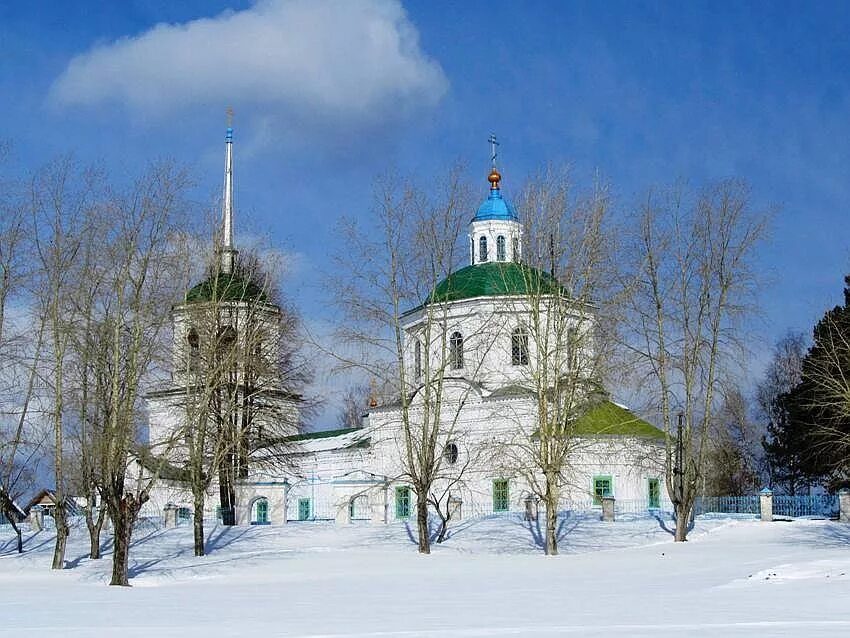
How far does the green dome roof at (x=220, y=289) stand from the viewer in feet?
98.7

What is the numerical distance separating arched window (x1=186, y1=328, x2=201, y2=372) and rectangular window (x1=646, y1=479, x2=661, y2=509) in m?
16.8

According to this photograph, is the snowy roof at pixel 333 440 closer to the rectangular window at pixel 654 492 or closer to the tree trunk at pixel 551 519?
the rectangular window at pixel 654 492

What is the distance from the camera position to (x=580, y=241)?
28.8 metres

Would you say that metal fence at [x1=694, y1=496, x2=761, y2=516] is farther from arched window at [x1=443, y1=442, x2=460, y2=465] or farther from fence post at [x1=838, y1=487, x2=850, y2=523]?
arched window at [x1=443, y1=442, x2=460, y2=465]

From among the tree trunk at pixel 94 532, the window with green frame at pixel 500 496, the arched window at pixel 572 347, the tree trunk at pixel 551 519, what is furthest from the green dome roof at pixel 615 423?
the tree trunk at pixel 94 532

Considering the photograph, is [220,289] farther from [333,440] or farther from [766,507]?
[766,507]

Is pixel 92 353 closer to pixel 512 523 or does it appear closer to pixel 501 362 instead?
pixel 512 523

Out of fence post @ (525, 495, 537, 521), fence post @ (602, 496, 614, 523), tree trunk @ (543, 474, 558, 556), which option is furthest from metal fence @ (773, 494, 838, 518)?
tree trunk @ (543, 474, 558, 556)

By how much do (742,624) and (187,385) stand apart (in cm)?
1913

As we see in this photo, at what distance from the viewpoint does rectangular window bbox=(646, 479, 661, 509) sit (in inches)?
1535

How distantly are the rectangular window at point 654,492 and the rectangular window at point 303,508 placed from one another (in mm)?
13520

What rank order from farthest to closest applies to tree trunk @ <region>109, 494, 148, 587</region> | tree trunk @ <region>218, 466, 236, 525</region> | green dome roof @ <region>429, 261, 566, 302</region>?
green dome roof @ <region>429, 261, 566, 302</region> < tree trunk @ <region>218, 466, 236, 525</region> < tree trunk @ <region>109, 494, 148, 587</region>

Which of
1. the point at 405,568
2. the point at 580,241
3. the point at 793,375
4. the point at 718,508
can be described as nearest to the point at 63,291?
the point at 405,568

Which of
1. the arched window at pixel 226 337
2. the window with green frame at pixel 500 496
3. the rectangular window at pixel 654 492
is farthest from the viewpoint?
the rectangular window at pixel 654 492
